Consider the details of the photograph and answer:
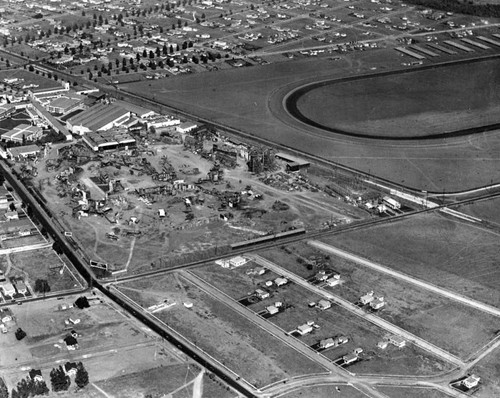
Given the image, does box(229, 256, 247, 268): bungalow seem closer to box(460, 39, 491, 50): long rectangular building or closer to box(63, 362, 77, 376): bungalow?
box(63, 362, 77, 376): bungalow

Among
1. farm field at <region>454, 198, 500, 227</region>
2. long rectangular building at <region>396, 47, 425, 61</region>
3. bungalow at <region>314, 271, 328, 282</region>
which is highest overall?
long rectangular building at <region>396, 47, 425, 61</region>

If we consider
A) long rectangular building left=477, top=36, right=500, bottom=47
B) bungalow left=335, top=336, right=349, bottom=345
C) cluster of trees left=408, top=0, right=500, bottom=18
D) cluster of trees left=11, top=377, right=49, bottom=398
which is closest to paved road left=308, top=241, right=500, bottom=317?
bungalow left=335, top=336, right=349, bottom=345

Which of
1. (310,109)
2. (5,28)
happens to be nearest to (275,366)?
(310,109)

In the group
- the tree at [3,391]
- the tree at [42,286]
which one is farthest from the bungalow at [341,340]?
the tree at [42,286]

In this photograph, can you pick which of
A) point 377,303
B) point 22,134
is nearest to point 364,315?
point 377,303

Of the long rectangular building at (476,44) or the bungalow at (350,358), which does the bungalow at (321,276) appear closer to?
the bungalow at (350,358)
